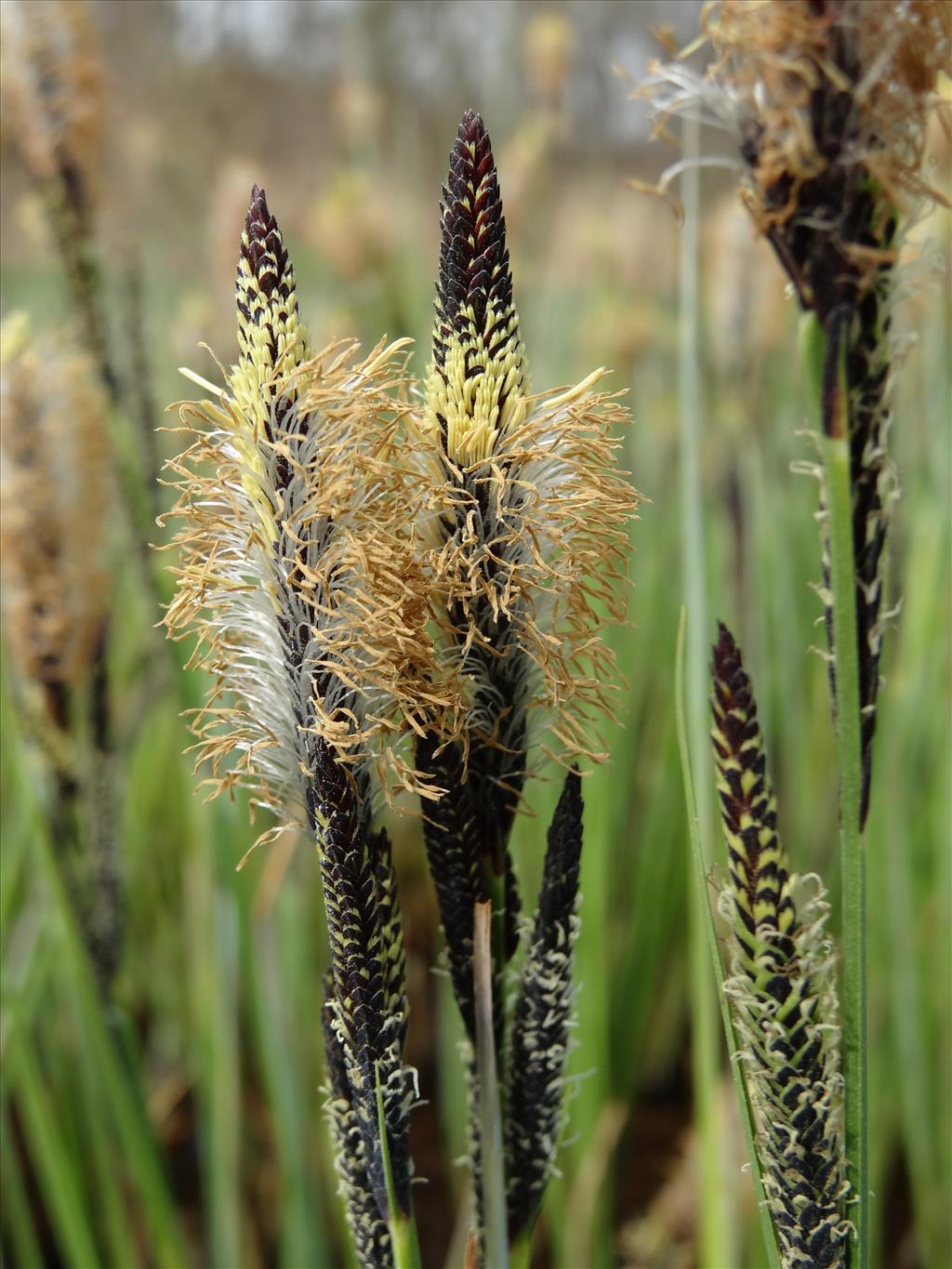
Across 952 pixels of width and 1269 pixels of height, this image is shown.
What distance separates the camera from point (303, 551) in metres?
0.31

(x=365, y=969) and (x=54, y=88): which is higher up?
(x=54, y=88)

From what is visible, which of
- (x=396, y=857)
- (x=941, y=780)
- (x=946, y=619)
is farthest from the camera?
(x=396, y=857)

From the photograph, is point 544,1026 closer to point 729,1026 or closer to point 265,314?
point 729,1026

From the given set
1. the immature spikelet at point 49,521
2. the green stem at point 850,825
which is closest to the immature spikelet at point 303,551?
the green stem at point 850,825

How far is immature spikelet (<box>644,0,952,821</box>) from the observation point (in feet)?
0.89

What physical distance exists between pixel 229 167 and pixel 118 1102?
4.95 ft

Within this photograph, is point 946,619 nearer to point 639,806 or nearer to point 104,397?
point 639,806

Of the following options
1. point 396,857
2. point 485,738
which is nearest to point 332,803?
point 485,738

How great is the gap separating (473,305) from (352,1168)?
0.26 metres

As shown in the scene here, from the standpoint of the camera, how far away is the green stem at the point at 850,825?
10.8 inches

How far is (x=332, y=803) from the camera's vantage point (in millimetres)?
306

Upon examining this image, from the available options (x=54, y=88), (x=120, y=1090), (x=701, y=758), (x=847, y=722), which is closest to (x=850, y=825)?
(x=847, y=722)

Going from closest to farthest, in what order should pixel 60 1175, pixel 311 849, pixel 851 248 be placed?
pixel 851 248
pixel 60 1175
pixel 311 849

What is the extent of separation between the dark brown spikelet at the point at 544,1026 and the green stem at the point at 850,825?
0.08 metres
